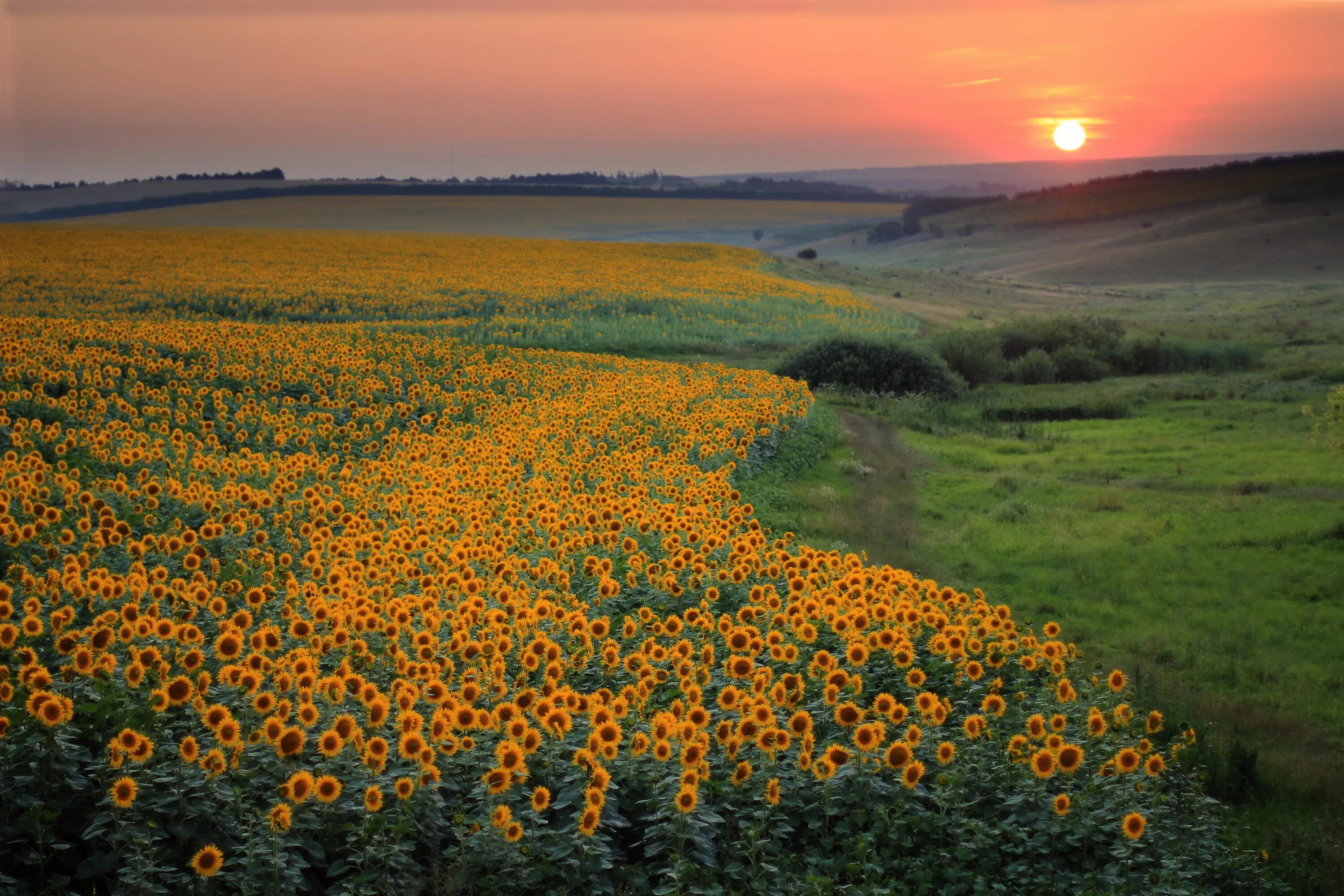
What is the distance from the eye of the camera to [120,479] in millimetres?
11469

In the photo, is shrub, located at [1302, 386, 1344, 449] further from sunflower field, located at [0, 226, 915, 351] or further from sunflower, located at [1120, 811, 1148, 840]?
sunflower field, located at [0, 226, 915, 351]

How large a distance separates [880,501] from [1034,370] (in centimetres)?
2362

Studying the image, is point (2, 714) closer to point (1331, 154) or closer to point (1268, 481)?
point (1268, 481)

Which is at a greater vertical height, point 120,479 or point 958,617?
point 120,479

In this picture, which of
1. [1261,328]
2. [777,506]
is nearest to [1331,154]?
[1261,328]

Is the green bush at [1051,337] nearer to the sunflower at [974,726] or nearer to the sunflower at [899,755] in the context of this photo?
the sunflower at [974,726]

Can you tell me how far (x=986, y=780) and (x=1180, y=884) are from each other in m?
1.25

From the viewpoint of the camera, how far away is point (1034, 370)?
40531mm

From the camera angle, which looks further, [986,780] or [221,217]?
[221,217]

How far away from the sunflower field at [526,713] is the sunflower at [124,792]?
0.02 m

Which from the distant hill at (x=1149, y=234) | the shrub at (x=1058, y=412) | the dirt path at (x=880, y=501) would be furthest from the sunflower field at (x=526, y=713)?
the distant hill at (x=1149, y=234)

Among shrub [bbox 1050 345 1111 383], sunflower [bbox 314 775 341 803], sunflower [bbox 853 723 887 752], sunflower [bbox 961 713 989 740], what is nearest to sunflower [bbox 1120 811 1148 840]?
sunflower [bbox 961 713 989 740]

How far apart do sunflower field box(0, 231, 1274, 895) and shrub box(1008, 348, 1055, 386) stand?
99.2 feet

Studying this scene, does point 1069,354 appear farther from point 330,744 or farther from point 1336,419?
point 330,744
